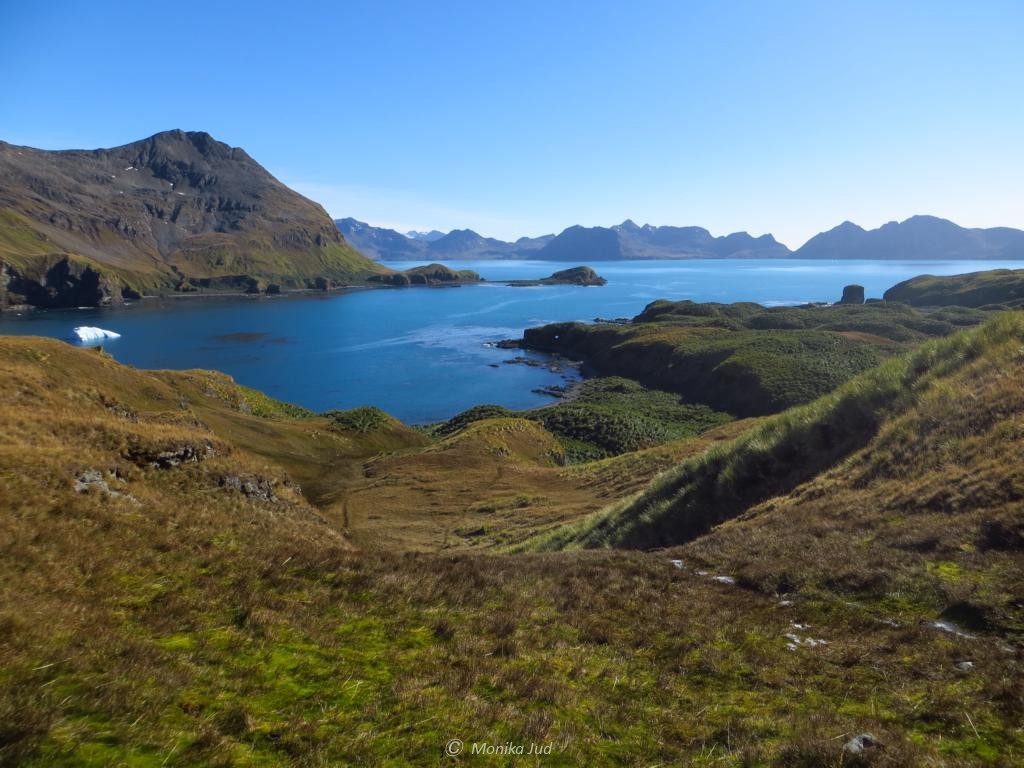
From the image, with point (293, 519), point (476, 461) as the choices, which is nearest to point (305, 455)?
point (476, 461)

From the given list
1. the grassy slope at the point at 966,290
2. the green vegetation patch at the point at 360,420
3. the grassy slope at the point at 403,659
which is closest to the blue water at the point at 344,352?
the green vegetation patch at the point at 360,420

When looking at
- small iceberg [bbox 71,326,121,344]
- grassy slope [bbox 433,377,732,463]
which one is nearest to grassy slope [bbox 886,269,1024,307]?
grassy slope [bbox 433,377,732,463]

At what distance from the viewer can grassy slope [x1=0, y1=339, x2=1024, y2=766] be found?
5.31 m

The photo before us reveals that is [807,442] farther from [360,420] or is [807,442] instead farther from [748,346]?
[748,346]

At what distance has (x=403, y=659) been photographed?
7418 millimetres

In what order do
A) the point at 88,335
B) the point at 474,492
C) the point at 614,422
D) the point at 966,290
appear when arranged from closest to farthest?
the point at 474,492
the point at 614,422
the point at 88,335
the point at 966,290

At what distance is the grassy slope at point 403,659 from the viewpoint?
5309 mm

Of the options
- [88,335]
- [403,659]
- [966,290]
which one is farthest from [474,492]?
[966,290]

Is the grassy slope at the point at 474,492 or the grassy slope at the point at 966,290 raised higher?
the grassy slope at the point at 966,290

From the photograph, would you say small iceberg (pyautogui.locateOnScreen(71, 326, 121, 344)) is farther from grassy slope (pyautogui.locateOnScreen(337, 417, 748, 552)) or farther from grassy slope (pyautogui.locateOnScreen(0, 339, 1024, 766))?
grassy slope (pyautogui.locateOnScreen(0, 339, 1024, 766))

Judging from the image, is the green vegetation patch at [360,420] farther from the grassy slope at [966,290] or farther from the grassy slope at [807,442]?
the grassy slope at [966,290]

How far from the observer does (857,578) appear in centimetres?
980

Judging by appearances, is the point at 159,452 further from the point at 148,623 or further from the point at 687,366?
the point at 687,366

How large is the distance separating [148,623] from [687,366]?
322ft
